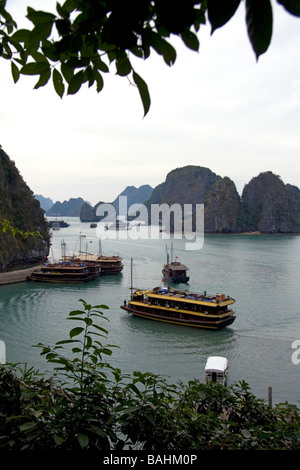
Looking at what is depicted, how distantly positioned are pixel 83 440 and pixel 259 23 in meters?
2.01

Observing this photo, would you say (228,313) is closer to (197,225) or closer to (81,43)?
(81,43)

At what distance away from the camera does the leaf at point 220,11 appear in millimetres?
710

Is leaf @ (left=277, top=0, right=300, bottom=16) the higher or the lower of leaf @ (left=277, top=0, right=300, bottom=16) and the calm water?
the higher

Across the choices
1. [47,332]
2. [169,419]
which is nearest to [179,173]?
[47,332]

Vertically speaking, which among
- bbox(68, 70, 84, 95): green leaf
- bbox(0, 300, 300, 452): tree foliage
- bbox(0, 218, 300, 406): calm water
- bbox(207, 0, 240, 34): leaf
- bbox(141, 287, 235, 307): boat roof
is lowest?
bbox(0, 218, 300, 406): calm water

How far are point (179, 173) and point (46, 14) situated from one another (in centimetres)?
14361

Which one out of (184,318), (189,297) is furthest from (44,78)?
(189,297)

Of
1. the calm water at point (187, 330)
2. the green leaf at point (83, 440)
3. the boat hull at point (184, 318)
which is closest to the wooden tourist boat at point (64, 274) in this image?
the calm water at point (187, 330)

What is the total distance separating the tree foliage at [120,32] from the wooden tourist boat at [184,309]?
1925 cm

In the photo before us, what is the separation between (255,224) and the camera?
101000 millimetres

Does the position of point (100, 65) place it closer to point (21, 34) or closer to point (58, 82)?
point (58, 82)

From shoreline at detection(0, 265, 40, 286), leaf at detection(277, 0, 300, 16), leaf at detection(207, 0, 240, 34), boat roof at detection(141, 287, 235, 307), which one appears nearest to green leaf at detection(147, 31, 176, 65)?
leaf at detection(207, 0, 240, 34)

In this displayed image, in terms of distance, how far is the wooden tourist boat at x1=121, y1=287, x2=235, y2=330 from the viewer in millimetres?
19734

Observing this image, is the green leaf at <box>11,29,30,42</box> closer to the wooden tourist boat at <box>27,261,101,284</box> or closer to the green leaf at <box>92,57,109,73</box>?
the green leaf at <box>92,57,109,73</box>
